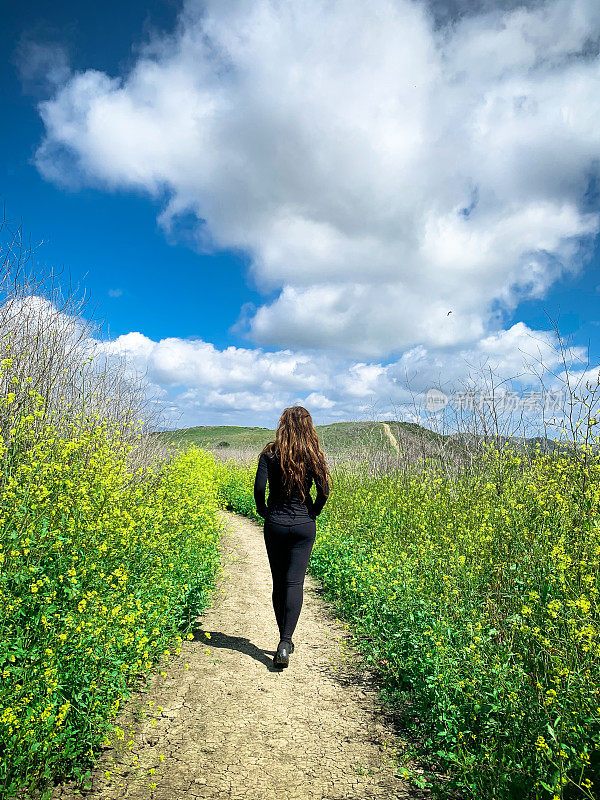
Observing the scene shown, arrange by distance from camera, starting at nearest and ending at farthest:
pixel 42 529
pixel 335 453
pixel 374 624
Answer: pixel 42 529, pixel 374 624, pixel 335 453

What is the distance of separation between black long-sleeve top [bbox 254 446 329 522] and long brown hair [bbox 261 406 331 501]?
5 cm

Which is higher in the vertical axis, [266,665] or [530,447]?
[530,447]

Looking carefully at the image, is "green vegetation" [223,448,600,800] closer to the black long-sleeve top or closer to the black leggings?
the black leggings

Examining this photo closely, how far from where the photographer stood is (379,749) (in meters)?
3.63

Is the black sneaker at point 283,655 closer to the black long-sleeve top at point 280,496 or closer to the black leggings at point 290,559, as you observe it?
the black leggings at point 290,559

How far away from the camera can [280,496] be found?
5.05 metres

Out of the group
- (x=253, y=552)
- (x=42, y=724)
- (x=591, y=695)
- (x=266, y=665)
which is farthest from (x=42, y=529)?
(x=253, y=552)

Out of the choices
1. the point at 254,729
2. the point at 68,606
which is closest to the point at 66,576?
the point at 68,606

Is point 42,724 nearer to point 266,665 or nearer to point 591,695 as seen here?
point 266,665

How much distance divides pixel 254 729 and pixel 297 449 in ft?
7.66

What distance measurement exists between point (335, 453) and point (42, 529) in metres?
15.9

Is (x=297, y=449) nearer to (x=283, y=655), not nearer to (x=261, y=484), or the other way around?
(x=261, y=484)

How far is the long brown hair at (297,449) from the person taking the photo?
4.99m

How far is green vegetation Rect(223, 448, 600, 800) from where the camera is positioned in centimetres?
282
